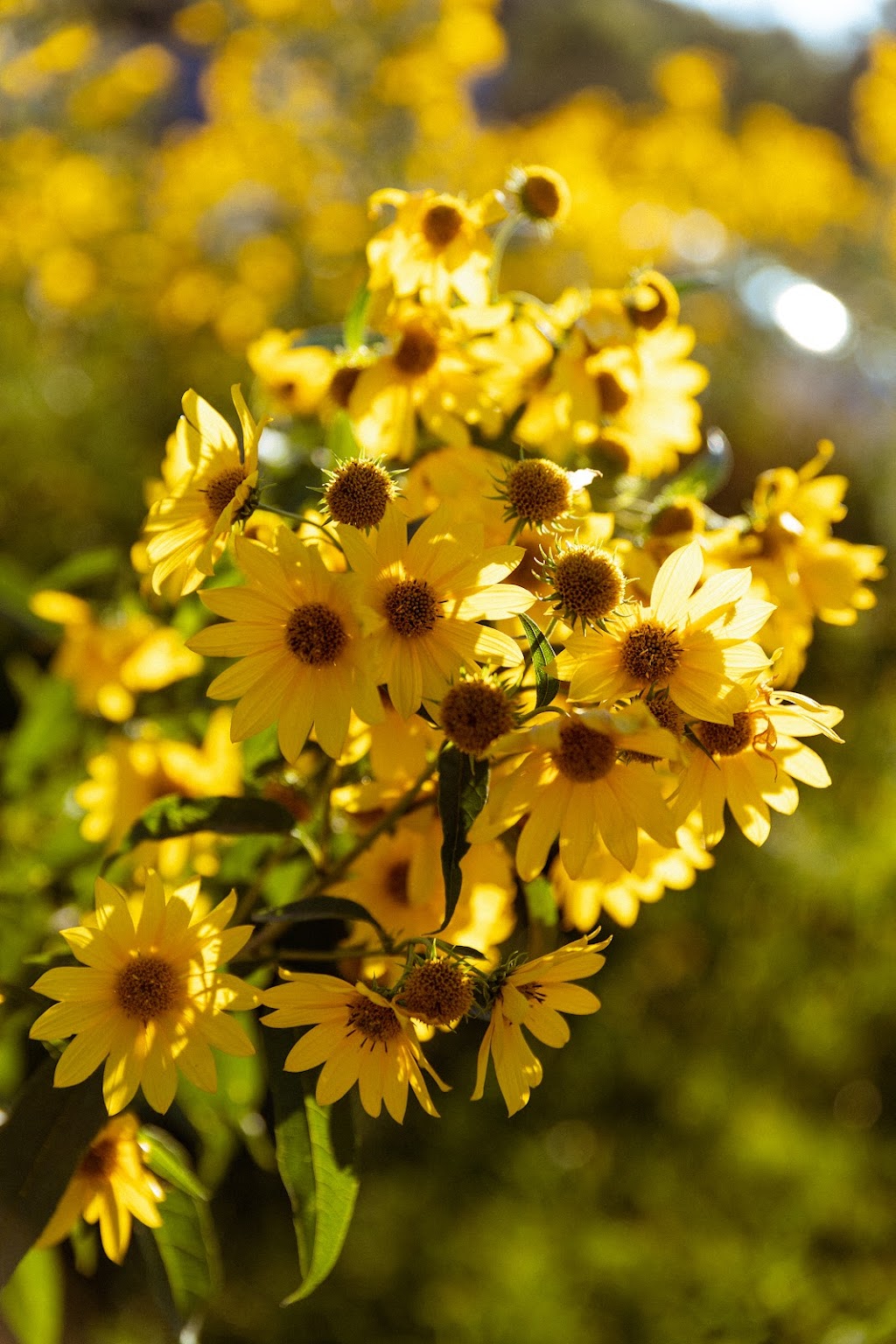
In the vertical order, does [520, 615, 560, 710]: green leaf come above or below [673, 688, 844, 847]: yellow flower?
above

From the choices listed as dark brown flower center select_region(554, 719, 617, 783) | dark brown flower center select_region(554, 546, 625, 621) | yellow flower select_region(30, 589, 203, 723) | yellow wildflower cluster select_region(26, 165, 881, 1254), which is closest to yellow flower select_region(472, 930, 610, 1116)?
yellow wildflower cluster select_region(26, 165, 881, 1254)

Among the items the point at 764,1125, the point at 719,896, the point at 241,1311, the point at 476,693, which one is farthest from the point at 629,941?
the point at 476,693

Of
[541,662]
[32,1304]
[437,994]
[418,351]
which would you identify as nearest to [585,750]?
[541,662]

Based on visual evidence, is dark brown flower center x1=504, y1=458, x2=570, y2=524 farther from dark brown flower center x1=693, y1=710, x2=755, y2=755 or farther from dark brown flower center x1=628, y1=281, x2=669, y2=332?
dark brown flower center x1=628, y1=281, x2=669, y2=332

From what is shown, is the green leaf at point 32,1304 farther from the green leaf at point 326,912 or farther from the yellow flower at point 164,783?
the green leaf at point 326,912

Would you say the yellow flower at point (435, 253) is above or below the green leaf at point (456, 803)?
above

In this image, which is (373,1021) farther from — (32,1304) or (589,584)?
(32,1304)

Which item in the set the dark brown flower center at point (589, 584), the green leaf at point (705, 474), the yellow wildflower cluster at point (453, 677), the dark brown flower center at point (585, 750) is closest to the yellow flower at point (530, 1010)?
the yellow wildflower cluster at point (453, 677)
